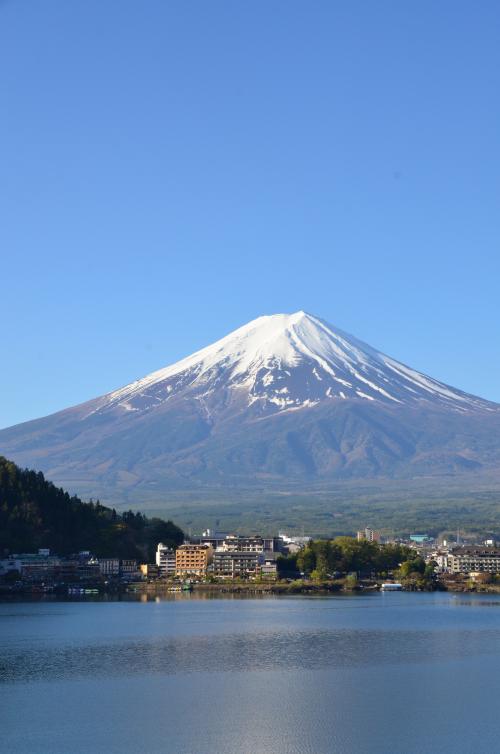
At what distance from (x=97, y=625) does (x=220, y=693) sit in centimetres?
1705

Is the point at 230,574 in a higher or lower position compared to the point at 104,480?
lower

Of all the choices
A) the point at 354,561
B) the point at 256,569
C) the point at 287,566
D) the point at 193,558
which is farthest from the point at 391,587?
the point at 193,558

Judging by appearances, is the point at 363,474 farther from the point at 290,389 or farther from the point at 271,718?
the point at 271,718

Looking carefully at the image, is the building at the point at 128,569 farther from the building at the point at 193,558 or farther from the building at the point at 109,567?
the building at the point at 193,558

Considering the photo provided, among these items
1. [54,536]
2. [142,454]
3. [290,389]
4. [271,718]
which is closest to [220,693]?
[271,718]

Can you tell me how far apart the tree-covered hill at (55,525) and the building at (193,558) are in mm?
2799

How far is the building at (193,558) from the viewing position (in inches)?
3157

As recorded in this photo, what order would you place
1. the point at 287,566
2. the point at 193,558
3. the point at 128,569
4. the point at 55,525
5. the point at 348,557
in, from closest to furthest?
the point at 55,525, the point at 128,569, the point at 348,557, the point at 287,566, the point at 193,558

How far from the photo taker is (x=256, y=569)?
78.2m

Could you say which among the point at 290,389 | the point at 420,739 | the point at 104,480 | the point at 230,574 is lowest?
the point at 420,739

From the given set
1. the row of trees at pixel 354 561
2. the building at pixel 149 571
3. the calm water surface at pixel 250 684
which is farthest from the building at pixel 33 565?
the calm water surface at pixel 250 684

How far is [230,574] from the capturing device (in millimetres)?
78938

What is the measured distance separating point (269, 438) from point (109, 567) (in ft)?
350

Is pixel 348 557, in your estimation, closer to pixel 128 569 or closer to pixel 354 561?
pixel 354 561
